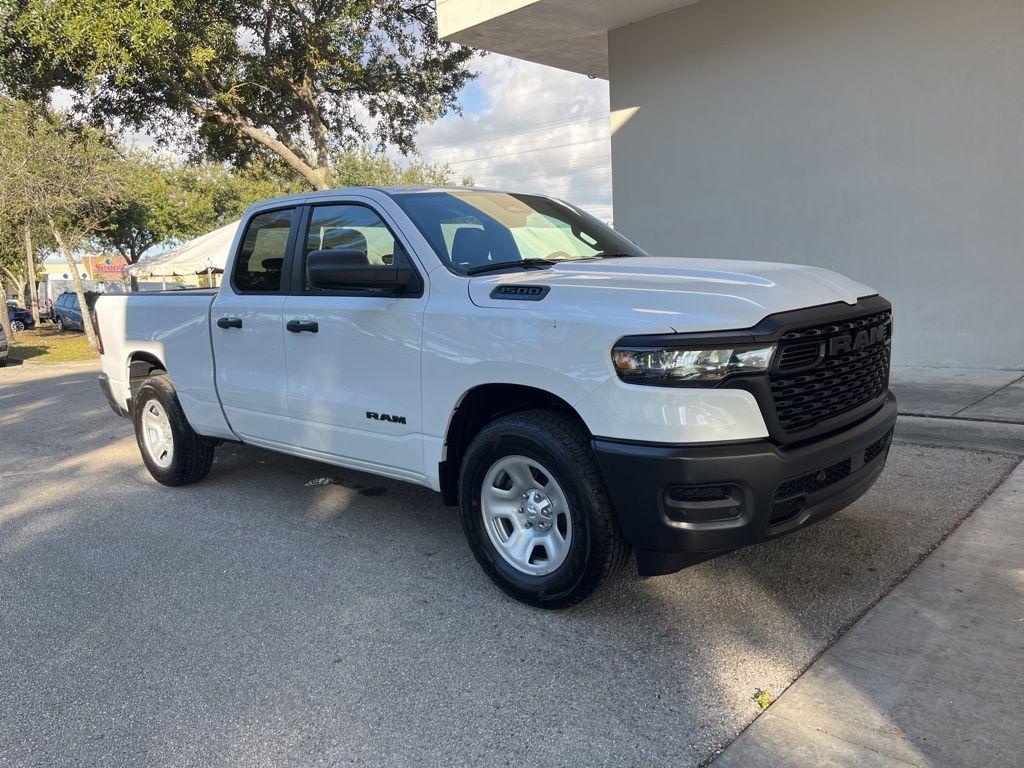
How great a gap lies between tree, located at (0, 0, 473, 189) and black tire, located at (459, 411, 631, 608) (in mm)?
11790

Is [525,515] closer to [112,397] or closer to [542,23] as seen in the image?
[112,397]

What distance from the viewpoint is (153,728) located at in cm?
281

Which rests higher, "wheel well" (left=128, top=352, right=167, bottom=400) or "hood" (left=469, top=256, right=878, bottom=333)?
"hood" (left=469, top=256, right=878, bottom=333)

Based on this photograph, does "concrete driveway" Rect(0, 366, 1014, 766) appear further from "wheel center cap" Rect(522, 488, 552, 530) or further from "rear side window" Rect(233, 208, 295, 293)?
"rear side window" Rect(233, 208, 295, 293)

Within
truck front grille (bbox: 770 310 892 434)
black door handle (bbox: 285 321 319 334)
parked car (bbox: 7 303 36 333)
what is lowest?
parked car (bbox: 7 303 36 333)

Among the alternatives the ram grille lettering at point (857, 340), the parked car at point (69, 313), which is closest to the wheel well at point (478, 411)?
the ram grille lettering at point (857, 340)

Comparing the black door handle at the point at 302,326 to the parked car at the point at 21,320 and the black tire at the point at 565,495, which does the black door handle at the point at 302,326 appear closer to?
the black tire at the point at 565,495

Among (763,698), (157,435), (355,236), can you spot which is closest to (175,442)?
(157,435)

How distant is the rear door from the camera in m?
4.77

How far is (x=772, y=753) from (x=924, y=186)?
7.58m

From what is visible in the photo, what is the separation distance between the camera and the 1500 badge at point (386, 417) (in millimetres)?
4032

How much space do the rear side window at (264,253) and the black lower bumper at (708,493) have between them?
2720 millimetres

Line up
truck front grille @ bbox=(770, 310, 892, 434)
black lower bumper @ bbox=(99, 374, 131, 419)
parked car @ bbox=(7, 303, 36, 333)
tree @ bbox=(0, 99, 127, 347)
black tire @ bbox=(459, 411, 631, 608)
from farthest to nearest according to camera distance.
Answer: parked car @ bbox=(7, 303, 36, 333) < tree @ bbox=(0, 99, 127, 347) < black lower bumper @ bbox=(99, 374, 131, 419) < black tire @ bbox=(459, 411, 631, 608) < truck front grille @ bbox=(770, 310, 892, 434)

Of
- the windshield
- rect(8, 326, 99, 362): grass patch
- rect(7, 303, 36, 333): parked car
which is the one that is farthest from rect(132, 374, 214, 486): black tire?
rect(7, 303, 36, 333): parked car
